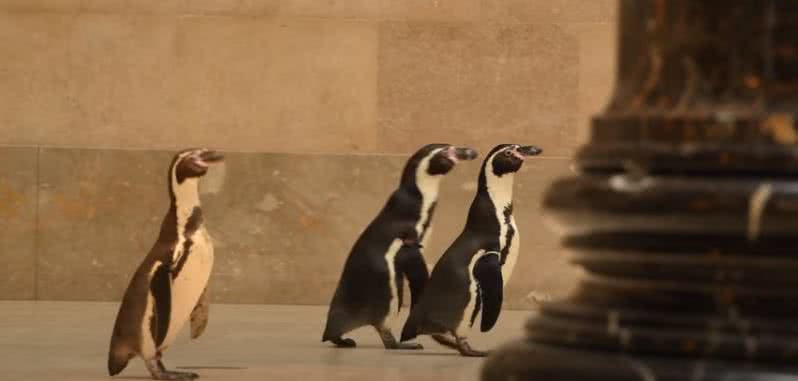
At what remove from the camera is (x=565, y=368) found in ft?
9.34

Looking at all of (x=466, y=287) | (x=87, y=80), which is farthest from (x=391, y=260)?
(x=87, y=80)

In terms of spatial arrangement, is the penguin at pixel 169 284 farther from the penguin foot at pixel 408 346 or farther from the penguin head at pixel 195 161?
the penguin foot at pixel 408 346

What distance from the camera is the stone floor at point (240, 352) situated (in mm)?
9219

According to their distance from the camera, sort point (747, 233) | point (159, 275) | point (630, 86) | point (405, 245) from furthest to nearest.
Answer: point (405, 245), point (159, 275), point (630, 86), point (747, 233)

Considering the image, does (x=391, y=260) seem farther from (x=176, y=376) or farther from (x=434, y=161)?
(x=176, y=376)

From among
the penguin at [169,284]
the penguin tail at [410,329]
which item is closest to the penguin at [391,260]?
the penguin tail at [410,329]

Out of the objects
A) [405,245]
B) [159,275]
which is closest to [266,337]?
[405,245]

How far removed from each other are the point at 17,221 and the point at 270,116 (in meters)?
2.26

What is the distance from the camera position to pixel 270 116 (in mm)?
16094

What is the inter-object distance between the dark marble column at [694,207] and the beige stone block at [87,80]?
43.8ft

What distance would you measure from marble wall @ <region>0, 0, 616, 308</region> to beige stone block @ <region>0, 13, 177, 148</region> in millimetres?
12

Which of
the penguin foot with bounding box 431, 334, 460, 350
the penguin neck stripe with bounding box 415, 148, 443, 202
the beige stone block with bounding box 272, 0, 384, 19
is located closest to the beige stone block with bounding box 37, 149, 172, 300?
the beige stone block with bounding box 272, 0, 384, 19

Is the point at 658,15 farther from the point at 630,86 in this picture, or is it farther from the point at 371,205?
the point at 371,205

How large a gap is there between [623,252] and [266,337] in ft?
29.7
